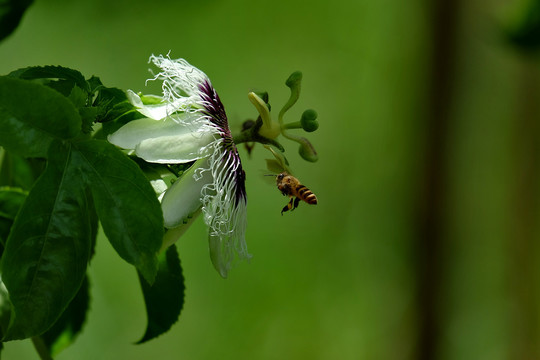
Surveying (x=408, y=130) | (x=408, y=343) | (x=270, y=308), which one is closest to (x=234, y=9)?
(x=408, y=130)

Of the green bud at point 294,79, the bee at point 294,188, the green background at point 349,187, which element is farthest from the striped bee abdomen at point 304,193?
the green background at point 349,187

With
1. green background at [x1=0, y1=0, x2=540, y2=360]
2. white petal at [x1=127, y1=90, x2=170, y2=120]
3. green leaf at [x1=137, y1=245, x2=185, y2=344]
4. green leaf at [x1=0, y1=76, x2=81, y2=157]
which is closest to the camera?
green leaf at [x1=0, y1=76, x2=81, y2=157]

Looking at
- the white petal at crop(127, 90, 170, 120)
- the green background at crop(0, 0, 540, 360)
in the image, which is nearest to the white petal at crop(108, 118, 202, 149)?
the white petal at crop(127, 90, 170, 120)

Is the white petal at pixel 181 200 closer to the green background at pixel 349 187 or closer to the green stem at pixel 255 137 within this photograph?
the green stem at pixel 255 137

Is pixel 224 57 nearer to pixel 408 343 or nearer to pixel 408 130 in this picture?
pixel 408 130

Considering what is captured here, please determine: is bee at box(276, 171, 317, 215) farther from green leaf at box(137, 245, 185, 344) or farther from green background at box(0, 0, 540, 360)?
green background at box(0, 0, 540, 360)

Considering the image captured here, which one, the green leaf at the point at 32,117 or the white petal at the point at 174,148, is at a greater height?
the white petal at the point at 174,148
